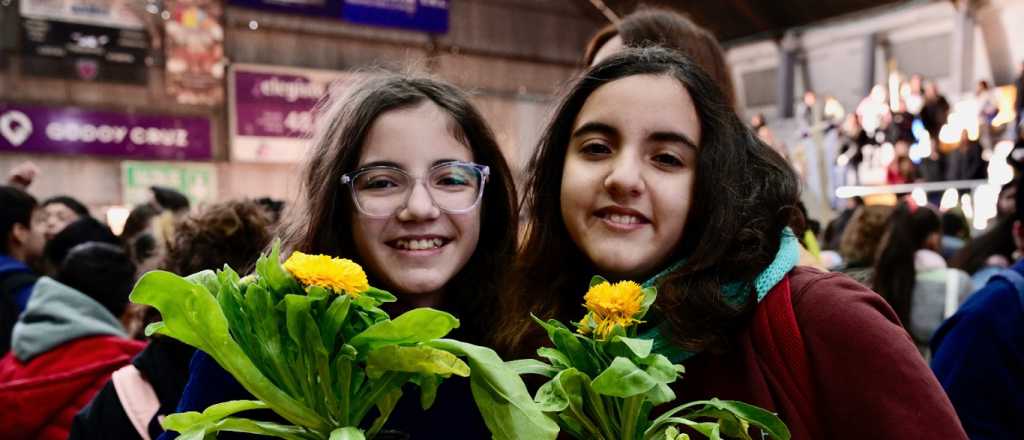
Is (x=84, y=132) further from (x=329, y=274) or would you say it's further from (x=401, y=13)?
(x=329, y=274)

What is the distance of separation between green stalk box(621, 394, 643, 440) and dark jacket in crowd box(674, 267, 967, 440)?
21 cm

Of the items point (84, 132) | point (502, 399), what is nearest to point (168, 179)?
point (84, 132)

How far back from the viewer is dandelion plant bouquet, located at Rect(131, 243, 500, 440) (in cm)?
75

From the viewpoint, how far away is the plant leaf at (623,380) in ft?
2.40

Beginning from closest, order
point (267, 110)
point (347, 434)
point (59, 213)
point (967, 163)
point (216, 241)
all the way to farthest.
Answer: point (347, 434)
point (216, 241)
point (59, 213)
point (967, 163)
point (267, 110)

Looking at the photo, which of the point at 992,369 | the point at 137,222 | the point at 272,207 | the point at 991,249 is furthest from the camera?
the point at 137,222

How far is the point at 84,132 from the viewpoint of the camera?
32.4 ft

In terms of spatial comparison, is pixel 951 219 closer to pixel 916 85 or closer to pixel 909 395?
pixel 909 395

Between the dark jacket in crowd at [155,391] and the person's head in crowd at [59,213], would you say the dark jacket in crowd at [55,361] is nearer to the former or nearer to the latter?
the dark jacket in crowd at [155,391]

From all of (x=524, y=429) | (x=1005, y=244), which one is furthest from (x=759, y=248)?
(x=1005, y=244)

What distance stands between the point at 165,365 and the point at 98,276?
0.72m

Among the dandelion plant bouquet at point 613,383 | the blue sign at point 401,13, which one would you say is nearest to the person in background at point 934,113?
the blue sign at point 401,13

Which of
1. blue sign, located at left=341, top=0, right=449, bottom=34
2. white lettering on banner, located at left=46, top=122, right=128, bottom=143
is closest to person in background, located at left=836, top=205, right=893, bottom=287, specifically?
blue sign, located at left=341, top=0, right=449, bottom=34

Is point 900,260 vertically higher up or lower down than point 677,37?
lower down
